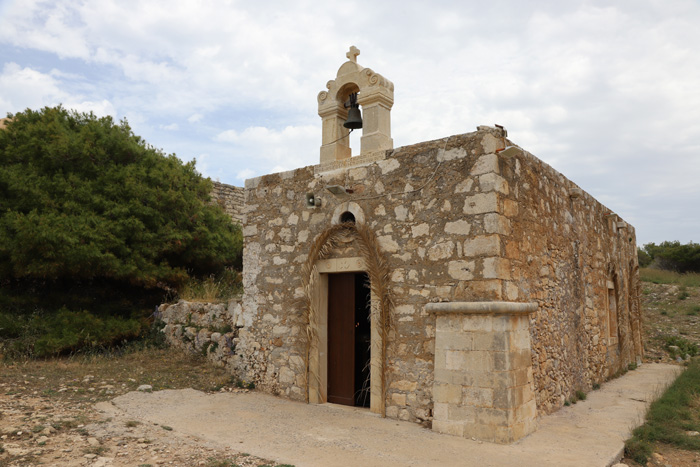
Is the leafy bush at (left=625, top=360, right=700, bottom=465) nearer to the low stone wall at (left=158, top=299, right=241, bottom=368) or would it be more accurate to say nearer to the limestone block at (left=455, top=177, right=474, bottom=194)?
the limestone block at (left=455, top=177, right=474, bottom=194)

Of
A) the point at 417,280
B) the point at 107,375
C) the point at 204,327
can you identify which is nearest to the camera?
the point at 417,280

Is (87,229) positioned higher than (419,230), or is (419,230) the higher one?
(87,229)

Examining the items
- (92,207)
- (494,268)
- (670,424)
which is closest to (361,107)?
(494,268)

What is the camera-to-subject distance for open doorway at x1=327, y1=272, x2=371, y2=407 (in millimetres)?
6426

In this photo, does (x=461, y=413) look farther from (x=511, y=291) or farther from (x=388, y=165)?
(x=388, y=165)

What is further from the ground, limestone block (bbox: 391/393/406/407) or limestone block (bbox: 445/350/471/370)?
limestone block (bbox: 445/350/471/370)

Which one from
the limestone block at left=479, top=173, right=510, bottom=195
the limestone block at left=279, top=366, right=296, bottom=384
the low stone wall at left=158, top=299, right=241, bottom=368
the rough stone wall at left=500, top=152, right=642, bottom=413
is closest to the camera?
the limestone block at left=479, top=173, right=510, bottom=195

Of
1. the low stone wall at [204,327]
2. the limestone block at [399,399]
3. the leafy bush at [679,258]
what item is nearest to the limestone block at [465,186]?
the limestone block at [399,399]

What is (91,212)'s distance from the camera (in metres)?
8.91

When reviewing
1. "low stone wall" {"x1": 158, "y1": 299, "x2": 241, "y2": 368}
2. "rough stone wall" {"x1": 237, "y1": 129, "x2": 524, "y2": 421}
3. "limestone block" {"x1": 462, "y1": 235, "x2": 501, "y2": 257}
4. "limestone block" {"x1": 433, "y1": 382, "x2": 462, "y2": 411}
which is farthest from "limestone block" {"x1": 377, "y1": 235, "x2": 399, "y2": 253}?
"low stone wall" {"x1": 158, "y1": 299, "x2": 241, "y2": 368}

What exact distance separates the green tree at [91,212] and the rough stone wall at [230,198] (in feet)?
11.5

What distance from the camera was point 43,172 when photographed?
9.05 metres

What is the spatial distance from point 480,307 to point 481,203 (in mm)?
1100

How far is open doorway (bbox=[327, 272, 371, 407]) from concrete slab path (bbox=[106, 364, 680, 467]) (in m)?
0.30
